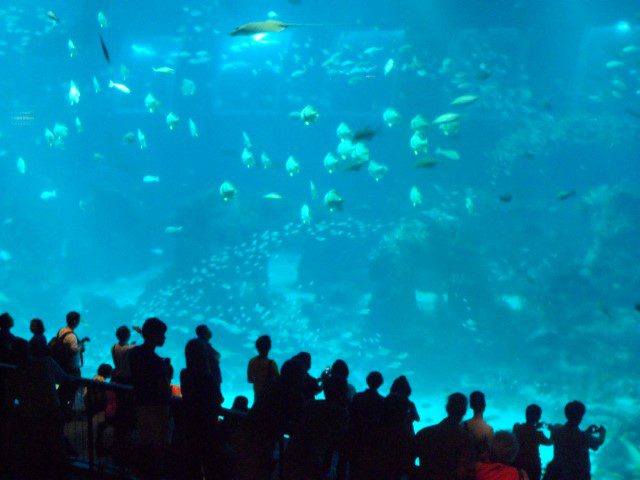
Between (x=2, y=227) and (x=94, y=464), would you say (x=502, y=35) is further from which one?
(x=2, y=227)

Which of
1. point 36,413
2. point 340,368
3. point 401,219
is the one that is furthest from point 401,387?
point 401,219

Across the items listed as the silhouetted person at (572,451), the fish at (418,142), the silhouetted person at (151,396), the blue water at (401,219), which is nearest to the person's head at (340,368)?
the silhouetted person at (151,396)

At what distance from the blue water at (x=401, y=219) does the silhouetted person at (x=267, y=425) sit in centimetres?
1327

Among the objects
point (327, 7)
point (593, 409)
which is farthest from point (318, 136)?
point (593, 409)

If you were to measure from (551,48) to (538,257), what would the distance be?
9453 mm

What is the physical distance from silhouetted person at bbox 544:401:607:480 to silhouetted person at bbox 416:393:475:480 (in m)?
1.44

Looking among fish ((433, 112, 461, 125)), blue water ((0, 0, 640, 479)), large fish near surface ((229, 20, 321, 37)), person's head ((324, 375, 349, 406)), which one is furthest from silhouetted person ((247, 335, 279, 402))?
blue water ((0, 0, 640, 479))

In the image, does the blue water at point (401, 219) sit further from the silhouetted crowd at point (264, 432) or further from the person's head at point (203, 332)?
the silhouetted crowd at point (264, 432)

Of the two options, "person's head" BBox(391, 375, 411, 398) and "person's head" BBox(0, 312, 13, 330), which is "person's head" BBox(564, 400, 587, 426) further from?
"person's head" BBox(0, 312, 13, 330)

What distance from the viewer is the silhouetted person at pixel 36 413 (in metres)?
4.49

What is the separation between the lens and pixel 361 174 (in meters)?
31.3

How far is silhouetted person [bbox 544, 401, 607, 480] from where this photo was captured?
4602 millimetres

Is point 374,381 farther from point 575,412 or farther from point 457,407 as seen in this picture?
point 575,412

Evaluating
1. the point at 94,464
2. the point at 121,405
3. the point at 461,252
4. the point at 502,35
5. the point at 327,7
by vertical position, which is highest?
the point at 327,7
